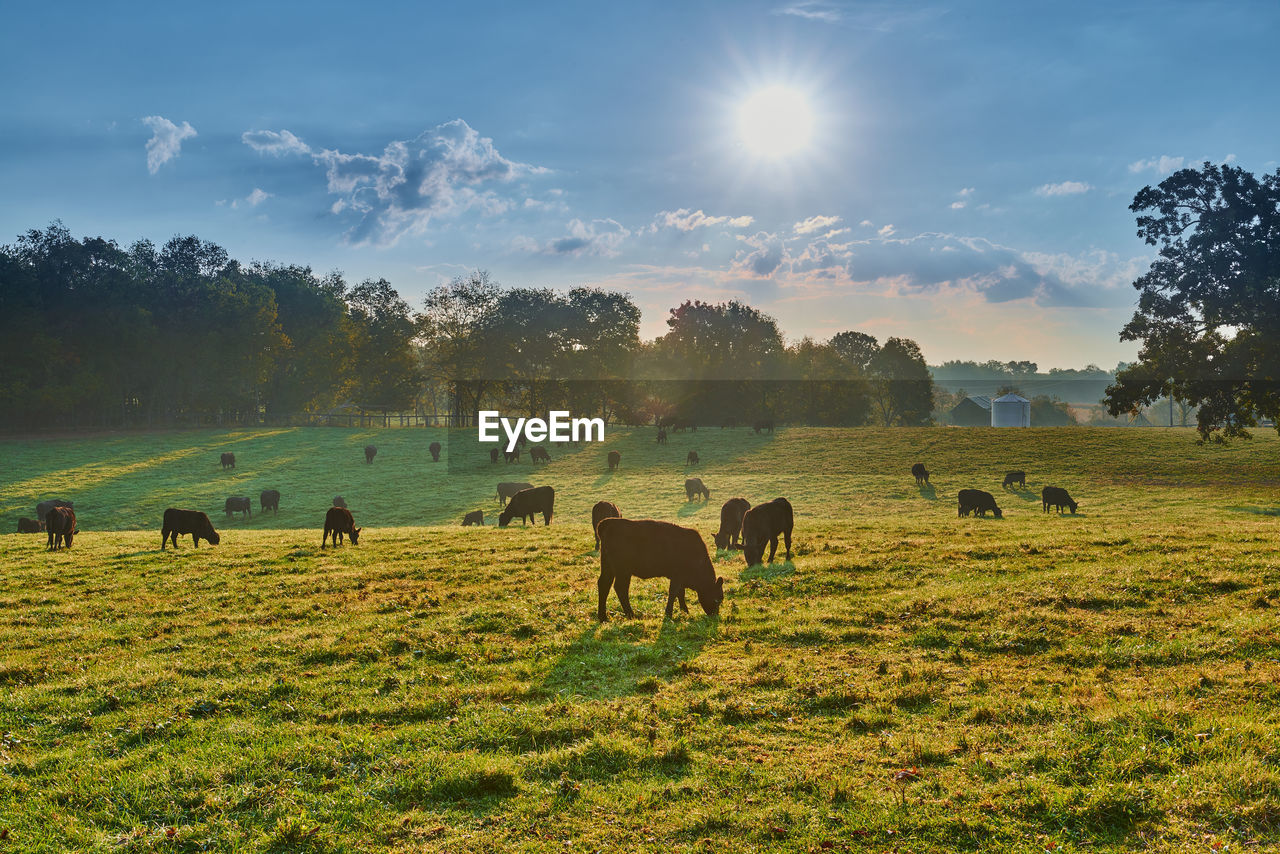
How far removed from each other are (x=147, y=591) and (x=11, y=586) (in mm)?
3862

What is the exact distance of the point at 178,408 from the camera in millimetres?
87000

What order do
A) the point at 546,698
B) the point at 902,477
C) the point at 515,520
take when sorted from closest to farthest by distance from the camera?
the point at 546,698, the point at 515,520, the point at 902,477

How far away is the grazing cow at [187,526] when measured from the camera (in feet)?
77.6

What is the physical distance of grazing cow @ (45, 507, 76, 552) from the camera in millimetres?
23297

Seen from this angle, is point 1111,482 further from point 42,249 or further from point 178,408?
point 42,249

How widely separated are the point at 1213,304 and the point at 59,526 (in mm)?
53542

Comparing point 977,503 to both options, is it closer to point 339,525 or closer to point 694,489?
point 694,489

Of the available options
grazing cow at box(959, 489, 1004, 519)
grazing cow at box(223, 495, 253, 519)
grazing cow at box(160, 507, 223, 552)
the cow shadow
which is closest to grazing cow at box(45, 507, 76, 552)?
grazing cow at box(160, 507, 223, 552)

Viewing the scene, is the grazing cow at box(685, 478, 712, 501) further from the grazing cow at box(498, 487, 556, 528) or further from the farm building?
the farm building

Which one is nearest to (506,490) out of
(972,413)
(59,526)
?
(59,526)

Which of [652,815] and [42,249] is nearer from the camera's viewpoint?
[652,815]

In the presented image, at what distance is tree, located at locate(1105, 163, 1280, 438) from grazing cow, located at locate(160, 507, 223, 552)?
45.5 m

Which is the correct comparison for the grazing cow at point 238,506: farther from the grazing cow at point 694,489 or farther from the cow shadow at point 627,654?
the cow shadow at point 627,654

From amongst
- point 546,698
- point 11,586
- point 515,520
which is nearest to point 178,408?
point 515,520
